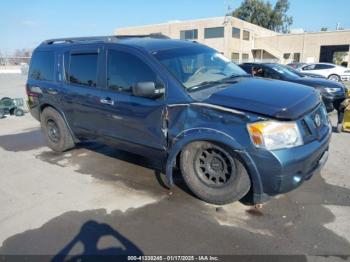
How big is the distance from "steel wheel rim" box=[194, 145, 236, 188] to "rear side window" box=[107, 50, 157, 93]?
1111 mm

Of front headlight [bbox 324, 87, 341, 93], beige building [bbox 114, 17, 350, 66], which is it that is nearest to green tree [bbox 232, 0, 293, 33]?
beige building [bbox 114, 17, 350, 66]

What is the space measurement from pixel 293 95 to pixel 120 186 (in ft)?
8.38

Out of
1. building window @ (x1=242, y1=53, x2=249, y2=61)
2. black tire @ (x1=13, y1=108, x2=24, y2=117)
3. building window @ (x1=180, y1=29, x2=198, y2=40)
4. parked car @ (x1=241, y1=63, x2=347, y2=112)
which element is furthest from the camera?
building window @ (x1=242, y1=53, x2=249, y2=61)

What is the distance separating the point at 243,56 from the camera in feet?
158

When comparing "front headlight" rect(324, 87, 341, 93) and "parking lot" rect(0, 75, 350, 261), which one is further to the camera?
"front headlight" rect(324, 87, 341, 93)

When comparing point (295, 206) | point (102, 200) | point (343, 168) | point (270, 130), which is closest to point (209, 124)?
point (270, 130)

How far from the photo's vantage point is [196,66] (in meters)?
4.14

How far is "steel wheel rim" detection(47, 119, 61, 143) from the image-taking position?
221 inches

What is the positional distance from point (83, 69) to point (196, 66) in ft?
5.98

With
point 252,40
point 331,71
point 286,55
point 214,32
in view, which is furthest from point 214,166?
point 252,40

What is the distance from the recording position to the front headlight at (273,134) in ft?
9.93

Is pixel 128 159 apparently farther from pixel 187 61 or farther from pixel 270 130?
pixel 270 130

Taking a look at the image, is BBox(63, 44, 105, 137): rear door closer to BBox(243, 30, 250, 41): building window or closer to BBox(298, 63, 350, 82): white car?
BBox(298, 63, 350, 82): white car

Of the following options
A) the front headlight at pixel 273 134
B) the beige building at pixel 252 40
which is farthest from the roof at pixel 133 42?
the beige building at pixel 252 40
